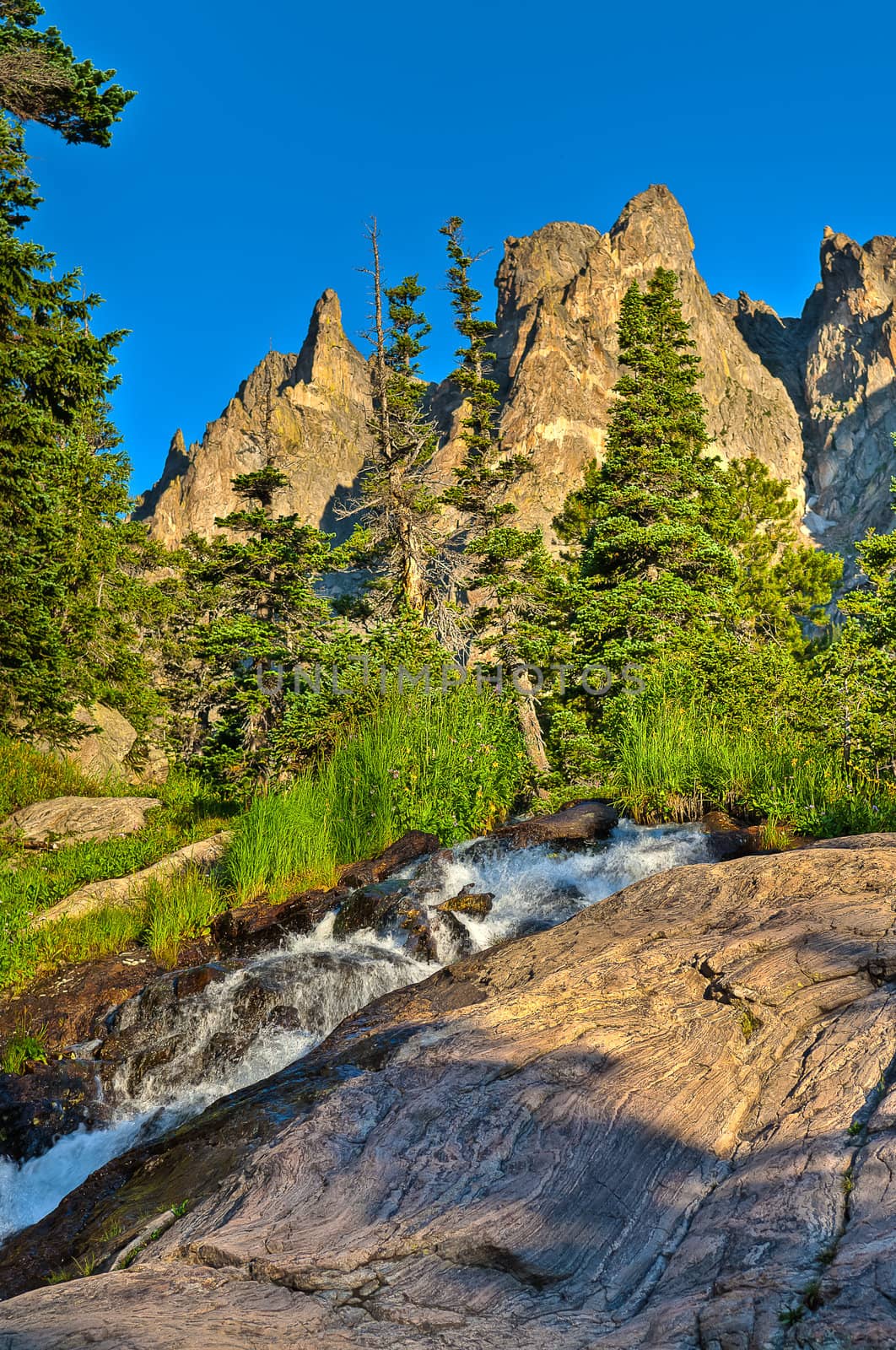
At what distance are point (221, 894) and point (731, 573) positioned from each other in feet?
50.0

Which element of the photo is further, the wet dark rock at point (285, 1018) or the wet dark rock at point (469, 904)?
the wet dark rock at point (469, 904)

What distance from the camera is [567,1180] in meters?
3.45

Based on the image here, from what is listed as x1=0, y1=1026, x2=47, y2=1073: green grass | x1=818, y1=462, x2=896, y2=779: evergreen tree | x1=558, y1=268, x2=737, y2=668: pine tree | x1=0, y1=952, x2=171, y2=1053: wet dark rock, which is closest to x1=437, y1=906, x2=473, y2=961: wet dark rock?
x1=0, y1=952, x2=171, y2=1053: wet dark rock

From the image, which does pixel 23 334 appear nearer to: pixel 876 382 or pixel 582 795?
pixel 582 795

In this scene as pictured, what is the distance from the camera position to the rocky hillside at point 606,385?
84562 mm

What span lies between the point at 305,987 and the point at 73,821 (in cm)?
815

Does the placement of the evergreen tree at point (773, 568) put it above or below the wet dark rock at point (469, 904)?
above

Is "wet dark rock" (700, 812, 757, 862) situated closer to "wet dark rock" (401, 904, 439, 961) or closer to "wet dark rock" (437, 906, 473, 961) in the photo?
"wet dark rock" (437, 906, 473, 961)

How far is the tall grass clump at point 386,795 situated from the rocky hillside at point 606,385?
2573 inches

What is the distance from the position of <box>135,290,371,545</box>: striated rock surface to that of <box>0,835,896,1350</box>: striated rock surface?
318ft

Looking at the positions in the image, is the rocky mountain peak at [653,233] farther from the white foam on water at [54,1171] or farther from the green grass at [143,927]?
the white foam on water at [54,1171]

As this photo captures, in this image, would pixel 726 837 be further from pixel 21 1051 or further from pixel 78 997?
pixel 21 1051

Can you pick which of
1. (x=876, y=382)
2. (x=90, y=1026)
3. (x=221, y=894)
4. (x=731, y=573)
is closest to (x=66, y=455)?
(x=221, y=894)

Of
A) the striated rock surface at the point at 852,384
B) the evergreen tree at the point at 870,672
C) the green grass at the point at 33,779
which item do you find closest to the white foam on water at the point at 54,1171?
the evergreen tree at the point at 870,672
